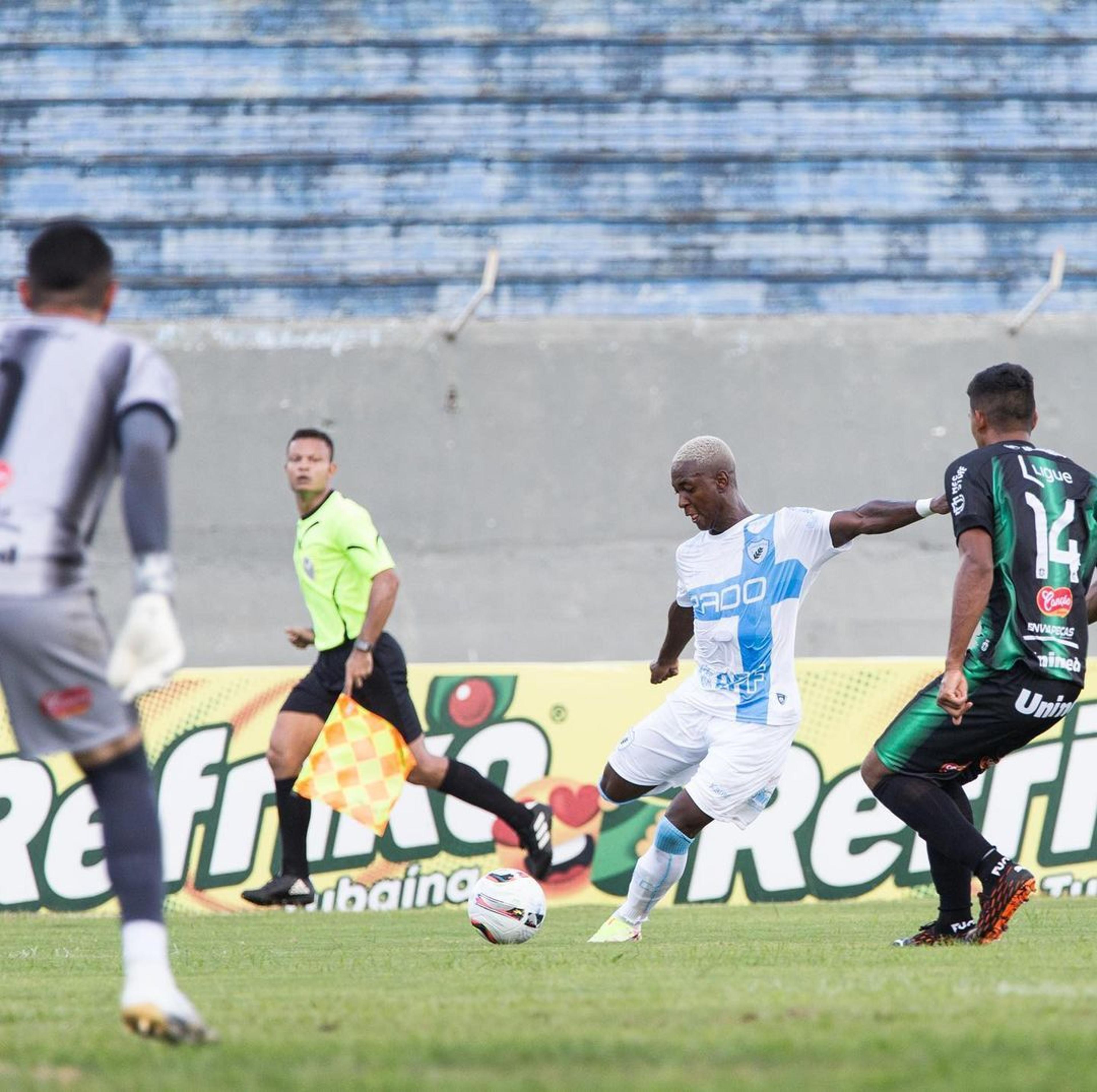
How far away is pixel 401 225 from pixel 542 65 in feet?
6.74

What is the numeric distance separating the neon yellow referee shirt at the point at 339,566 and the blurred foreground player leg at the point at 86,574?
5.52 meters

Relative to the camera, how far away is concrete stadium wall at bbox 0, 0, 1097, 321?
16938mm

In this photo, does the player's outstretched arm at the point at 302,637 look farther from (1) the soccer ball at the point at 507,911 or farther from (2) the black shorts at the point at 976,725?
(2) the black shorts at the point at 976,725

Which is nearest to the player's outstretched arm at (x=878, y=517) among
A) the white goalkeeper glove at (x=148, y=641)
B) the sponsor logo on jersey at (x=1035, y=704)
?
the sponsor logo on jersey at (x=1035, y=704)

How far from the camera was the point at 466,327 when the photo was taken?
16359 mm

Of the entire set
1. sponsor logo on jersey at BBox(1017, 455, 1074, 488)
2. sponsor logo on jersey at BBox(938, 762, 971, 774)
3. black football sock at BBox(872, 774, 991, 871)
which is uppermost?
sponsor logo on jersey at BBox(1017, 455, 1074, 488)

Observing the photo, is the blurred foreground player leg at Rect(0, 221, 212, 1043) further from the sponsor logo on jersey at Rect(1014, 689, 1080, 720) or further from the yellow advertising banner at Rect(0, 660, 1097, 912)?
the yellow advertising banner at Rect(0, 660, 1097, 912)

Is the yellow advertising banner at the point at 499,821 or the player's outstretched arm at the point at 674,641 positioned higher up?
the player's outstretched arm at the point at 674,641

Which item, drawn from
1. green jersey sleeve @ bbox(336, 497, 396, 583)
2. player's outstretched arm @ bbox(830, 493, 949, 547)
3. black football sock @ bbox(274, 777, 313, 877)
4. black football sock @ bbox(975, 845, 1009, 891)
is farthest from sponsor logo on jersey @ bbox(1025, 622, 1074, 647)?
black football sock @ bbox(274, 777, 313, 877)

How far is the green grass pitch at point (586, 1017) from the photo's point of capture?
134 inches

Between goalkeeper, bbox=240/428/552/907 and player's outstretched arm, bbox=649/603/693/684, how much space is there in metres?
1.71

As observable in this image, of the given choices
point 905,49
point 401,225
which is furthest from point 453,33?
point 905,49

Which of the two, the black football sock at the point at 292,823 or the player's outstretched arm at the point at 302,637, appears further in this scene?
the player's outstretched arm at the point at 302,637

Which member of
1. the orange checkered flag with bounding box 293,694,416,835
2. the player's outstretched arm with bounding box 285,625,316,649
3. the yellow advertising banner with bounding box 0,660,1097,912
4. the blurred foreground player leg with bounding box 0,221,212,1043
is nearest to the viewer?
the blurred foreground player leg with bounding box 0,221,212,1043
